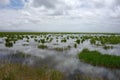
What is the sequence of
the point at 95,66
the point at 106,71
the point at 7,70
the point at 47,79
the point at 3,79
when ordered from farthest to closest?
the point at 95,66 < the point at 106,71 < the point at 7,70 < the point at 47,79 < the point at 3,79

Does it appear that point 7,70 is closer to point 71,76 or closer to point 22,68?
point 22,68

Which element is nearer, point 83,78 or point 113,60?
point 83,78

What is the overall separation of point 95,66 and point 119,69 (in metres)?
2.09

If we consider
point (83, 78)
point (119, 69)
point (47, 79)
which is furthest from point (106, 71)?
point (47, 79)

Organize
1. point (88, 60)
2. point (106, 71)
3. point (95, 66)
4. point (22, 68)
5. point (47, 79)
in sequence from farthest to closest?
point (88, 60), point (95, 66), point (106, 71), point (22, 68), point (47, 79)

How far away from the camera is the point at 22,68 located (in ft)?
44.7

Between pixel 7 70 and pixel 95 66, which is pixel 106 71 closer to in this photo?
pixel 95 66

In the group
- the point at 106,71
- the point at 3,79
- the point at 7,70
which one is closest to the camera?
the point at 3,79

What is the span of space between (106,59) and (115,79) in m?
4.93

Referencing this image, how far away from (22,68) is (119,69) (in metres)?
7.69

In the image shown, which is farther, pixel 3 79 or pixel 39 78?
pixel 39 78

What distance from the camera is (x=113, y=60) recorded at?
54.7 feet

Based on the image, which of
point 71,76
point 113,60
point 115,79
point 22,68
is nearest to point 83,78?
point 71,76

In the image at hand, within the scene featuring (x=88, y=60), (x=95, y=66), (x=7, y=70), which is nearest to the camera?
(x=7, y=70)
